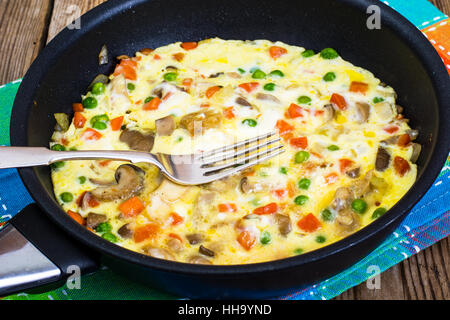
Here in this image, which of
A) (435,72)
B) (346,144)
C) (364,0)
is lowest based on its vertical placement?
(346,144)

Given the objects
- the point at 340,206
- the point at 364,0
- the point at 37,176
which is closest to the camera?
the point at 37,176

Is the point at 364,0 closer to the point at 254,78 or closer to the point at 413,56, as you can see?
the point at 413,56

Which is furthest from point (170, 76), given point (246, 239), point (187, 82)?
point (246, 239)

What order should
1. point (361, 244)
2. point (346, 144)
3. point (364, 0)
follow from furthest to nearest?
point (364, 0)
point (346, 144)
point (361, 244)

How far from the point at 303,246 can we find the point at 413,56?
5.30ft

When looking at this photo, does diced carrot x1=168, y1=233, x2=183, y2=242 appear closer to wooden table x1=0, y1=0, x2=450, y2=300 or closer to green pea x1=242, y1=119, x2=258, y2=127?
green pea x1=242, y1=119, x2=258, y2=127

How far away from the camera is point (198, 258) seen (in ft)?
11.5

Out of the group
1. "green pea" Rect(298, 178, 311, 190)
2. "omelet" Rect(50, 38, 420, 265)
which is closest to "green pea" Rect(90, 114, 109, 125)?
"omelet" Rect(50, 38, 420, 265)

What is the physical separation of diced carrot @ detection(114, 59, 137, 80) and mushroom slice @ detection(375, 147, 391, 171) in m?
1.98

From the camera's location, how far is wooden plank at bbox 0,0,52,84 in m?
5.60

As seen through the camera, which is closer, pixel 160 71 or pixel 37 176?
pixel 37 176

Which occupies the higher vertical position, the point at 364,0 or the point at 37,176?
the point at 364,0

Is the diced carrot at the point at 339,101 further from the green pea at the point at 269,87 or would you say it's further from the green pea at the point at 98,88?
the green pea at the point at 98,88
